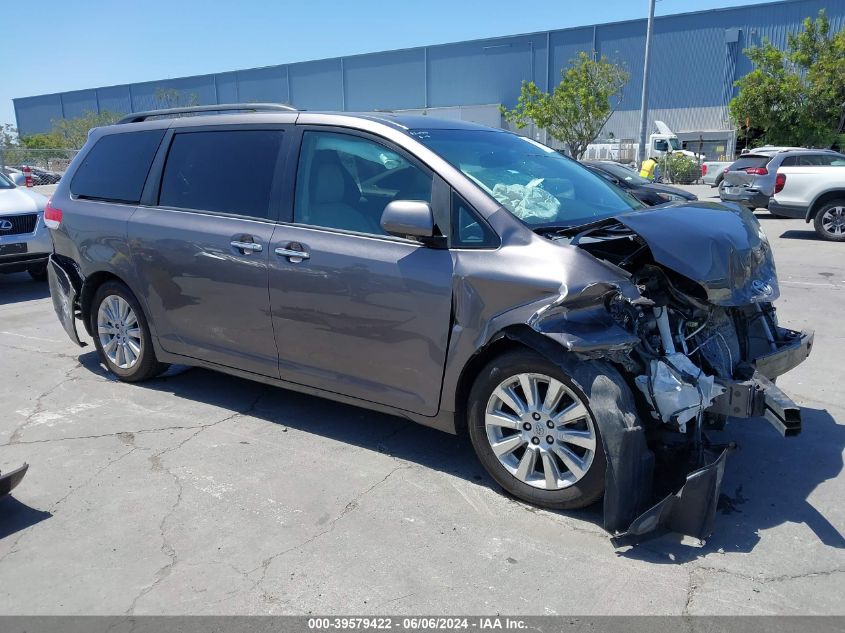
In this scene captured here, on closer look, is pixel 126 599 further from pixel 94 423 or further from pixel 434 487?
pixel 94 423

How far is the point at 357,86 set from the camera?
196ft

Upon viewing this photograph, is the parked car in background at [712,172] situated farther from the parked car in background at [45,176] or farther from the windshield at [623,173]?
the parked car in background at [45,176]

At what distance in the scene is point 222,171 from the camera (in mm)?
4688

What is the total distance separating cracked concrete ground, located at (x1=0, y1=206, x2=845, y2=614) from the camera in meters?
2.88

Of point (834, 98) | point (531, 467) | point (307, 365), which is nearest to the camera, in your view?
point (531, 467)

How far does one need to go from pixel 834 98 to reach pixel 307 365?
2907 cm

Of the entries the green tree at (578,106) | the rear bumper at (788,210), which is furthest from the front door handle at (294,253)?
the green tree at (578,106)

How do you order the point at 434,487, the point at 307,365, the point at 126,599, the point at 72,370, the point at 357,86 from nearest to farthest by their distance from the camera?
the point at 126,599 → the point at 434,487 → the point at 307,365 → the point at 72,370 → the point at 357,86

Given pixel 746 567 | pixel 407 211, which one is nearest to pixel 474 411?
pixel 407 211

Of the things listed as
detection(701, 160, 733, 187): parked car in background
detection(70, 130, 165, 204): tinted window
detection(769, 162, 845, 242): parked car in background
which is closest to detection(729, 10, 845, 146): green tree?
detection(701, 160, 733, 187): parked car in background

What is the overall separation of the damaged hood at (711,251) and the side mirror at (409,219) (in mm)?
960

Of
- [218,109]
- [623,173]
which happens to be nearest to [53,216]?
[218,109]

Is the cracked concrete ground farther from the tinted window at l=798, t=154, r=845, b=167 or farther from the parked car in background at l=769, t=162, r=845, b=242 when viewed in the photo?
the tinted window at l=798, t=154, r=845, b=167

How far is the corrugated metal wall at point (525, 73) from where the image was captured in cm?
4441
